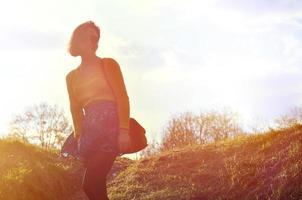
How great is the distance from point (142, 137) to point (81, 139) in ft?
1.89

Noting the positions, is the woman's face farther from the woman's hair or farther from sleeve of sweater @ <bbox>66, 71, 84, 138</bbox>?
sleeve of sweater @ <bbox>66, 71, 84, 138</bbox>

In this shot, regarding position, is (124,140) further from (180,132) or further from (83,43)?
(180,132)

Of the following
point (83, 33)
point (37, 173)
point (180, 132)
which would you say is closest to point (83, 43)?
point (83, 33)

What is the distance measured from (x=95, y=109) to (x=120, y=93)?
0.91 ft

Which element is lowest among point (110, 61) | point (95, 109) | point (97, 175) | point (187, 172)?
point (97, 175)

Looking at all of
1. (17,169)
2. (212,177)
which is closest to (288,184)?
(212,177)

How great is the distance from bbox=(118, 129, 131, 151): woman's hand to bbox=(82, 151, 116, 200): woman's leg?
0.15 m

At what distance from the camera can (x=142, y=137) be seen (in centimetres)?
535

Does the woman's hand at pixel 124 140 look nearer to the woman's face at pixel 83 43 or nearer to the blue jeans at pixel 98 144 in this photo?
the blue jeans at pixel 98 144

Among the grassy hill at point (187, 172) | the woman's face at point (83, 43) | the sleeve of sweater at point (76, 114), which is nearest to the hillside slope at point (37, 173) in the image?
the grassy hill at point (187, 172)

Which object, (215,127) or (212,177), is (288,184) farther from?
(215,127)

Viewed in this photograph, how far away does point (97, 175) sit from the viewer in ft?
16.3

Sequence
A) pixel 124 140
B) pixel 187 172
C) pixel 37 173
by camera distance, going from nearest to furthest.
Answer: pixel 124 140 < pixel 187 172 < pixel 37 173

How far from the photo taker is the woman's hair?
18.0 feet
